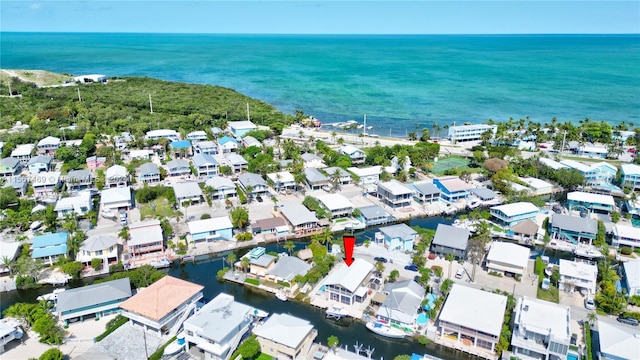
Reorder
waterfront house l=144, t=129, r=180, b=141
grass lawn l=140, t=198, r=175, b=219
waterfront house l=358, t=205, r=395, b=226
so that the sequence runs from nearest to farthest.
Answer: waterfront house l=358, t=205, r=395, b=226
grass lawn l=140, t=198, r=175, b=219
waterfront house l=144, t=129, r=180, b=141

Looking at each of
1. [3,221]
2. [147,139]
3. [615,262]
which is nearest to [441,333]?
[615,262]

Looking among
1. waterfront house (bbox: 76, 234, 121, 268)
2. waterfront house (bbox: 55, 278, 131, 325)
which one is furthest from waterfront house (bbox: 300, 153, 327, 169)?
waterfront house (bbox: 55, 278, 131, 325)

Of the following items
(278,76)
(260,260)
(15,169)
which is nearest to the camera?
(260,260)

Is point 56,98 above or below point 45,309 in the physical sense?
above

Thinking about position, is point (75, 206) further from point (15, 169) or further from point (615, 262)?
point (615, 262)

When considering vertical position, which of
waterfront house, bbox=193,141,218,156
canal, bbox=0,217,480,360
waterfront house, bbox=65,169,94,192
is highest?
waterfront house, bbox=193,141,218,156

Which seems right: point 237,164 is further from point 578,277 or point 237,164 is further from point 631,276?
point 631,276

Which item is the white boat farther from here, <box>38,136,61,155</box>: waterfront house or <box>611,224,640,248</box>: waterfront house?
<box>38,136,61,155</box>: waterfront house
